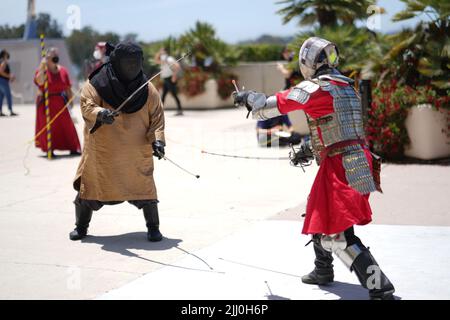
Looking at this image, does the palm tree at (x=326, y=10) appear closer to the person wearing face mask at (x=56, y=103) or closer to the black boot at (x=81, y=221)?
the person wearing face mask at (x=56, y=103)

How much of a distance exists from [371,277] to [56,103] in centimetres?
854

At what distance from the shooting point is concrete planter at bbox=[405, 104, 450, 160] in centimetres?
1009

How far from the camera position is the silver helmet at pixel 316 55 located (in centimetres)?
473

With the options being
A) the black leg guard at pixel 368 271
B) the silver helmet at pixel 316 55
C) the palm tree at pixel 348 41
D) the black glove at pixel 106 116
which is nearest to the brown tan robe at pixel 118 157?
the black glove at pixel 106 116

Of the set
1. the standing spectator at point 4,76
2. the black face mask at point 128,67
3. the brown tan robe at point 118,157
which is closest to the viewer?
the black face mask at point 128,67

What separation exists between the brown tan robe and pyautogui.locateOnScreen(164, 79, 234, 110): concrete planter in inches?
555

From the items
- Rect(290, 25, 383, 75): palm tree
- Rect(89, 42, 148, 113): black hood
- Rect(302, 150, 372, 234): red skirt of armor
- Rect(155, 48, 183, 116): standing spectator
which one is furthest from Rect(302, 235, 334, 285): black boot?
Rect(155, 48, 183, 116): standing spectator

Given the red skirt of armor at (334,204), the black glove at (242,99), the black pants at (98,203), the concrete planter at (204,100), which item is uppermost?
the black glove at (242,99)

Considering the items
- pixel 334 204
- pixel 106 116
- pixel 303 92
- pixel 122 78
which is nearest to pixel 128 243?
pixel 106 116

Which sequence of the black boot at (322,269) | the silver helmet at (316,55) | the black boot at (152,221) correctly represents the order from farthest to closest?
the black boot at (152,221), the black boot at (322,269), the silver helmet at (316,55)

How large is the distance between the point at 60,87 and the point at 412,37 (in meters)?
5.86

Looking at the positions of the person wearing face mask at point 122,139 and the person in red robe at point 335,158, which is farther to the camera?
the person wearing face mask at point 122,139

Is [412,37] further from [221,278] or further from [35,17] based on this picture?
[35,17]
